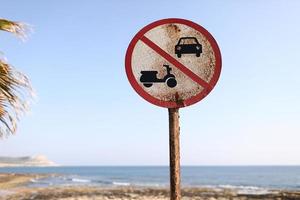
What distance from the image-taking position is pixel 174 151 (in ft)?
12.0

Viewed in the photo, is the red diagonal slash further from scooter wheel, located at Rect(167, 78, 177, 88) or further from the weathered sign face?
scooter wheel, located at Rect(167, 78, 177, 88)

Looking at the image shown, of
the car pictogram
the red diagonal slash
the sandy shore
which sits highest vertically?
the car pictogram

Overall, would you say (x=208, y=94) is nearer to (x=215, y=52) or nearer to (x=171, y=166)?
(x=215, y=52)

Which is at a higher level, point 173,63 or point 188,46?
point 188,46

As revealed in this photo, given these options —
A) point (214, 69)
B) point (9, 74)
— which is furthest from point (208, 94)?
point (9, 74)

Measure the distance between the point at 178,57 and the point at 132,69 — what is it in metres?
0.37

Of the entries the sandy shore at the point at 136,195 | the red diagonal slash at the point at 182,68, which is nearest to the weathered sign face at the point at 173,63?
the red diagonal slash at the point at 182,68

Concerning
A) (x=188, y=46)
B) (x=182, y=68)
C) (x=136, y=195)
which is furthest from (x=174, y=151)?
(x=136, y=195)

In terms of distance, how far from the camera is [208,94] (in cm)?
359

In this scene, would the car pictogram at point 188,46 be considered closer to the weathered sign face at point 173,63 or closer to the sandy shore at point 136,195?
the weathered sign face at point 173,63

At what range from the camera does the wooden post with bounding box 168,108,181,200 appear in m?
3.61

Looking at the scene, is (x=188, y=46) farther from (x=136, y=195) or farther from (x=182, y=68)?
(x=136, y=195)

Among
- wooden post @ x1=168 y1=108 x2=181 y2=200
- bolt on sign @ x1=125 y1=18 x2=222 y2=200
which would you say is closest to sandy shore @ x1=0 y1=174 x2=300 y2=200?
wooden post @ x1=168 y1=108 x2=181 y2=200

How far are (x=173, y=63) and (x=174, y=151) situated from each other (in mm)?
690
